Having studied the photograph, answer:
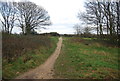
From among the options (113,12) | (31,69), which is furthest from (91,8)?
(31,69)

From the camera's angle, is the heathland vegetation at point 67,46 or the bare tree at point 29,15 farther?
the bare tree at point 29,15

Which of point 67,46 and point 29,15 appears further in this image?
point 29,15

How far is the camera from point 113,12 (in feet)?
80.7

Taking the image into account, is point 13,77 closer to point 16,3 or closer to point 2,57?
point 2,57

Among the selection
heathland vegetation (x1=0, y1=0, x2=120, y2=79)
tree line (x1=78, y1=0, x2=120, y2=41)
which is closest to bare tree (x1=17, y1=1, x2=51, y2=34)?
heathland vegetation (x1=0, y1=0, x2=120, y2=79)

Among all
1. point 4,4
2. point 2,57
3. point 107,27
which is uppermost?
point 4,4

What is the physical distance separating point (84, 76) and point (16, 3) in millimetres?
38102

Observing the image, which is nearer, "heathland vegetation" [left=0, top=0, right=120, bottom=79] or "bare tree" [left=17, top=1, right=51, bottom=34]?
"heathland vegetation" [left=0, top=0, right=120, bottom=79]

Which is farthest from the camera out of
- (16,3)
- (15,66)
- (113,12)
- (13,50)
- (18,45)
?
(16,3)

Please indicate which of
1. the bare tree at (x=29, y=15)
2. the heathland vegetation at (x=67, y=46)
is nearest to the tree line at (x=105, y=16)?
the heathland vegetation at (x=67, y=46)

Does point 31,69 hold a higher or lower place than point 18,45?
lower

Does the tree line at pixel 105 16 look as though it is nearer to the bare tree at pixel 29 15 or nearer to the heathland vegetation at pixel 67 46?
the heathland vegetation at pixel 67 46

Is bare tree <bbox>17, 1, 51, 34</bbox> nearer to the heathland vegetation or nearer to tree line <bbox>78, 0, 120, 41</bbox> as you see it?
the heathland vegetation

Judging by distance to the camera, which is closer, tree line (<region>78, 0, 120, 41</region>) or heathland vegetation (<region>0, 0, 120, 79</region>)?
heathland vegetation (<region>0, 0, 120, 79</region>)
